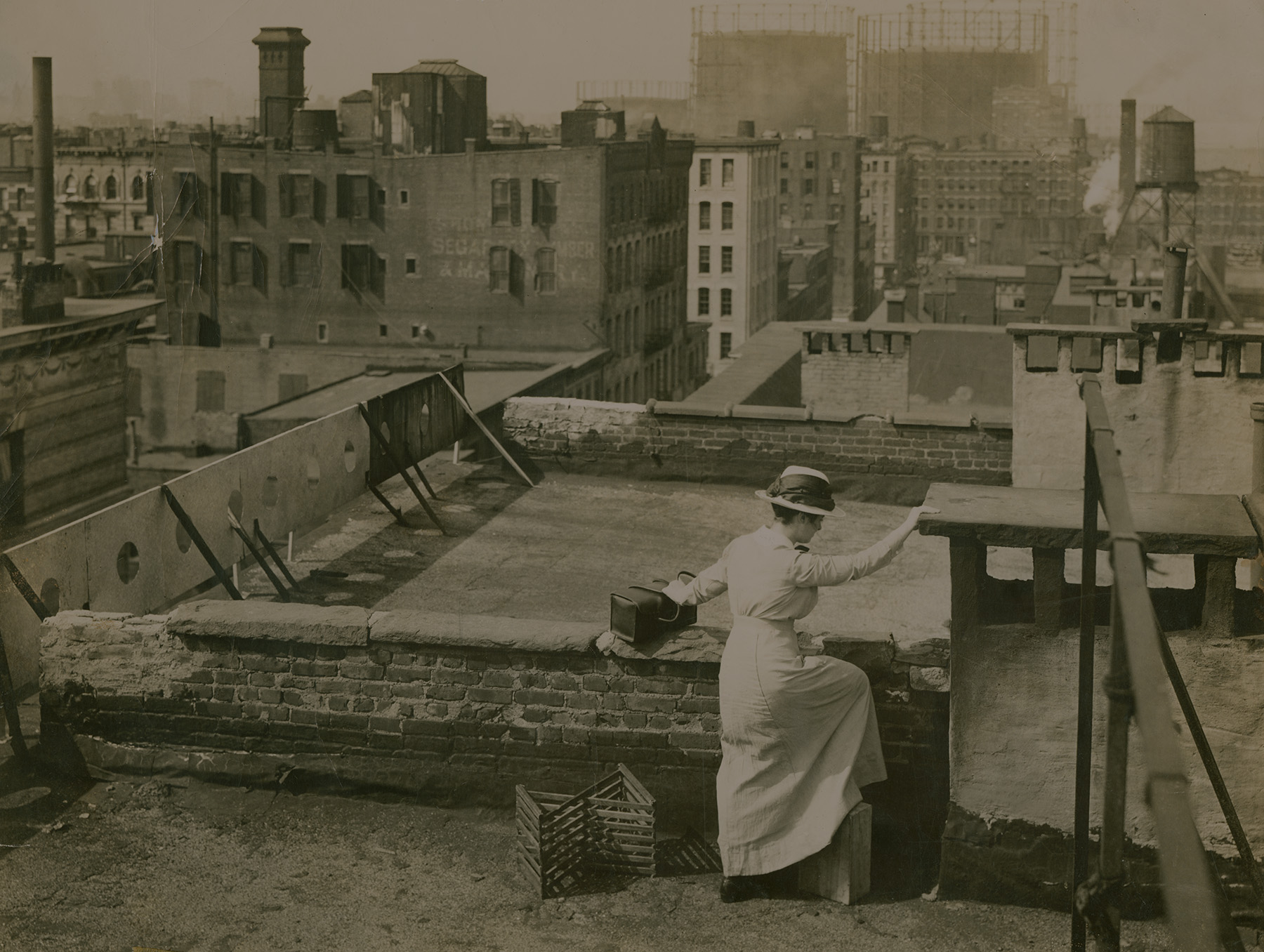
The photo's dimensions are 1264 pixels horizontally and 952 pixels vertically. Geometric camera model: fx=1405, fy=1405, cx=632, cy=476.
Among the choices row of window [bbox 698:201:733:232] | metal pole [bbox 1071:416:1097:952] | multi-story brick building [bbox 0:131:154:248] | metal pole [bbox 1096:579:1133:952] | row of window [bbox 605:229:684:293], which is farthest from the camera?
row of window [bbox 698:201:733:232]

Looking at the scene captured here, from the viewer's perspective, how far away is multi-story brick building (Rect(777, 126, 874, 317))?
369ft

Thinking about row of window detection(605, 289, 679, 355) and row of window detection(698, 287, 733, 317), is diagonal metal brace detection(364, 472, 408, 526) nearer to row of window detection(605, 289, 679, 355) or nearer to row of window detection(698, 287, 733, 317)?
row of window detection(605, 289, 679, 355)

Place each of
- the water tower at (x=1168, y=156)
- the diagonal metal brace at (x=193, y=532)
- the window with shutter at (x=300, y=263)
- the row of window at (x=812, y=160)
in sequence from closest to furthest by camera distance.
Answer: the diagonal metal brace at (x=193, y=532) → the water tower at (x=1168, y=156) → the window with shutter at (x=300, y=263) → the row of window at (x=812, y=160)

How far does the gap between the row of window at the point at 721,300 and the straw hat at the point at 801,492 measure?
8598 centimetres

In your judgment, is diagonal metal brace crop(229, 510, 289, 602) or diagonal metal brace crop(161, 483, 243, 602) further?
diagonal metal brace crop(229, 510, 289, 602)

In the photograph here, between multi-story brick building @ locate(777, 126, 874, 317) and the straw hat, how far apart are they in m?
106

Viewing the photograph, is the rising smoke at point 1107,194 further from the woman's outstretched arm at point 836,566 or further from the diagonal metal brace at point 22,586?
the woman's outstretched arm at point 836,566

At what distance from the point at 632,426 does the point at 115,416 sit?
22.5 metres

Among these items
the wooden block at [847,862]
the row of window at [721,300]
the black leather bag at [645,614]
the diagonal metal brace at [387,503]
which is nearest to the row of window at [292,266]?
the row of window at [721,300]

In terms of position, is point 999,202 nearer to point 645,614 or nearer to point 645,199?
point 645,199

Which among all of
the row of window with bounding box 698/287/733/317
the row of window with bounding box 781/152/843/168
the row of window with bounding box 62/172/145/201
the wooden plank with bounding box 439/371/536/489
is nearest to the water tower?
the wooden plank with bounding box 439/371/536/489

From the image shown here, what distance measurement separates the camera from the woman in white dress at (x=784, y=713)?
7094mm

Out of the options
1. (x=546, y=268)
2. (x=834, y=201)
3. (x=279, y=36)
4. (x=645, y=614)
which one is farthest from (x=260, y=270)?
(x=834, y=201)

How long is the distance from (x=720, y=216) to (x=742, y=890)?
88369 mm
